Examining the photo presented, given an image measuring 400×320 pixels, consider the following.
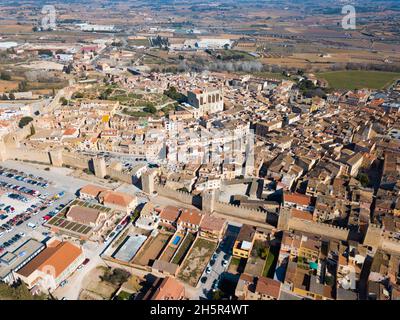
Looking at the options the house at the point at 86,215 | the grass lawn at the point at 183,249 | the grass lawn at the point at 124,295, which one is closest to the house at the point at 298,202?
the grass lawn at the point at 183,249

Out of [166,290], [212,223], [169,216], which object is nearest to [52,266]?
[166,290]

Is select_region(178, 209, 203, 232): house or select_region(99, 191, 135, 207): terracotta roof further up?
select_region(99, 191, 135, 207): terracotta roof

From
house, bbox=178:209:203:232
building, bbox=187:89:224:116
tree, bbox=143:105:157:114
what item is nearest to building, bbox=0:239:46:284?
house, bbox=178:209:203:232

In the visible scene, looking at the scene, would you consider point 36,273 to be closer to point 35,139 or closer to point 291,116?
point 35,139

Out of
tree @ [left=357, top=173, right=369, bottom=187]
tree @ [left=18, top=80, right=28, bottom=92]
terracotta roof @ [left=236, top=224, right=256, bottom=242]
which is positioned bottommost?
terracotta roof @ [left=236, top=224, right=256, bottom=242]

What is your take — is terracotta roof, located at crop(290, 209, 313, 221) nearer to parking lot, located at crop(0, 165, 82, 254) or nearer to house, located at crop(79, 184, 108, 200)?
house, located at crop(79, 184, 108, 200)

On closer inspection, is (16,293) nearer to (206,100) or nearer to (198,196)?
(198,196)
